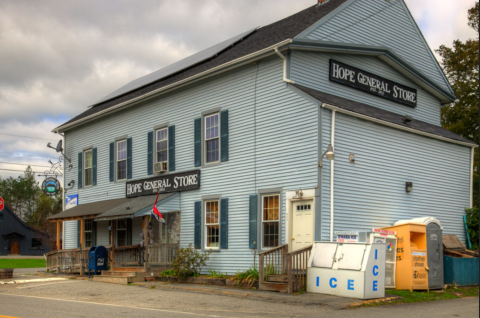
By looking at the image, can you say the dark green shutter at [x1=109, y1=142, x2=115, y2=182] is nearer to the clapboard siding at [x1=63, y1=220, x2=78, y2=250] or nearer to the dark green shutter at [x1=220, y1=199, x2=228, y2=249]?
the clapboard siding at [x1=63, y1=220, x2=78, y2=250]

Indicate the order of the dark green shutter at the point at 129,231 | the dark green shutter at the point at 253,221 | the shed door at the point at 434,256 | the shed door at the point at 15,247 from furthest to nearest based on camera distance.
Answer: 1. the shed door at the point at 15,247
2. the dark green shutter at the point at 129,231
3. the dark green shutter at the point at 253,221
4. the shed door at the point at 434,256

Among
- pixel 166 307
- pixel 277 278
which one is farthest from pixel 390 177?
pixel 166 307

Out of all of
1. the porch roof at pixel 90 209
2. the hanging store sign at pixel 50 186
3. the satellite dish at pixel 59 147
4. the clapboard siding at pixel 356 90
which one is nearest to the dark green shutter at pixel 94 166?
the porch roof at pixel 90 209

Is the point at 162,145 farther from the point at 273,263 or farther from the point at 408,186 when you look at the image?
the point at 408,186

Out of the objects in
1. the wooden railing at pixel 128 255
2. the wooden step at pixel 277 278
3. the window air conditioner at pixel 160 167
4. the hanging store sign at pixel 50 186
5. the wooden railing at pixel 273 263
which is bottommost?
the wooden railing at pixel 128 255

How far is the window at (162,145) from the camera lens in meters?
20.6

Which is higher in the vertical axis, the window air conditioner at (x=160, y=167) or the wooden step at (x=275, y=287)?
the window air conditioner at (x=160, y=167)

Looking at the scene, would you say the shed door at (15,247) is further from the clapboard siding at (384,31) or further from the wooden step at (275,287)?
the wooden step at (275,287)

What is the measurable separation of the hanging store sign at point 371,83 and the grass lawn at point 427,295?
6881 millimetres

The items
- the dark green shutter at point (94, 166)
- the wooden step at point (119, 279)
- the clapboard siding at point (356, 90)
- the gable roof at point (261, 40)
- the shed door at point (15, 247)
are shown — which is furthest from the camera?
the shed door at point (15, 247)

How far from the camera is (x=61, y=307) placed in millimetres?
11781

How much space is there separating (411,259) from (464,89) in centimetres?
1705

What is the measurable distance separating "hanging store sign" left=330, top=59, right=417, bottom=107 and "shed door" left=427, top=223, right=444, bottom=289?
531 cm

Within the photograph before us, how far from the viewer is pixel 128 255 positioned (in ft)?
67.2
